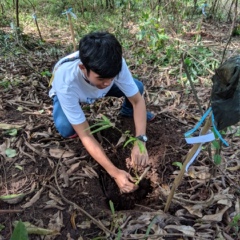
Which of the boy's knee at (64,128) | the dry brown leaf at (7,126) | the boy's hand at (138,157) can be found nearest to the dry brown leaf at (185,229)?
the boy's hand at (138,157)

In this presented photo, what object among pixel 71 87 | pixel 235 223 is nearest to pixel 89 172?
pixel 71 87

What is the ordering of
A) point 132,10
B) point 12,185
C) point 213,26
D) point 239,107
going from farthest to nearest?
1. point 132,10
2. point 213,26
3. point 12,185
4. point 239,107

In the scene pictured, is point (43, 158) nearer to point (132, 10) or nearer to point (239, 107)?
point (239, 107)

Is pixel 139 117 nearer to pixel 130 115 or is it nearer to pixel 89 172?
pixel 130 115

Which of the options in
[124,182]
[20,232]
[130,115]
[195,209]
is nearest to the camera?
[20,232]

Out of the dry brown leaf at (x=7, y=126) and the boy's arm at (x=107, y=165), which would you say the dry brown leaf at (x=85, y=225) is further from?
the dry brown leaf at (x=7, y=126)

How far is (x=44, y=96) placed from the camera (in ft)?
9.14

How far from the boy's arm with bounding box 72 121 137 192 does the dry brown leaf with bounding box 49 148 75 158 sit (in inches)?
10.2

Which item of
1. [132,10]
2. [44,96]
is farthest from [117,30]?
[44,96]

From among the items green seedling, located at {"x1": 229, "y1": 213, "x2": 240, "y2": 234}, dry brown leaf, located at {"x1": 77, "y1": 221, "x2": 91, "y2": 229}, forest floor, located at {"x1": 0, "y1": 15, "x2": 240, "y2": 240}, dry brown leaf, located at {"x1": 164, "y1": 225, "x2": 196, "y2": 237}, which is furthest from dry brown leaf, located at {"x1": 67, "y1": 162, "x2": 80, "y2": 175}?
green seedling, located at {"x1": 229, "y1": 213, "x2": 240, "y2": 234}

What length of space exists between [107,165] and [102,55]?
2.16 feet

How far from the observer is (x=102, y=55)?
5.06 ft

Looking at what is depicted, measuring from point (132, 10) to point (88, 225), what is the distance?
4039 millimetres

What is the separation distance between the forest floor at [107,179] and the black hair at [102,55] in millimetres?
713
